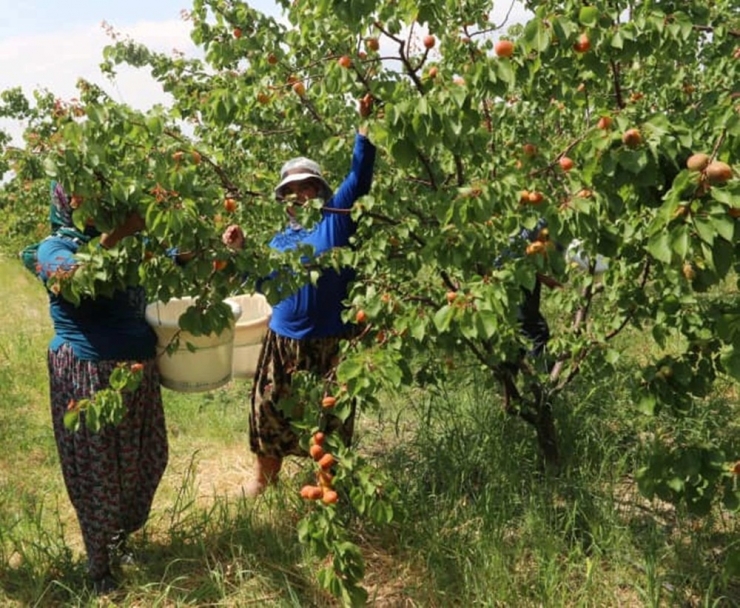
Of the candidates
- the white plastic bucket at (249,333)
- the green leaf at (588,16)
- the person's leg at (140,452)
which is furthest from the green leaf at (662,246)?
the white plastic bucket at (249,333)

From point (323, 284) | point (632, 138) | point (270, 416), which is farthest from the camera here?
point (270, 416)

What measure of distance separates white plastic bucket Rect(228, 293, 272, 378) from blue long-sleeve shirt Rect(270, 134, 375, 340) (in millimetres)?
243

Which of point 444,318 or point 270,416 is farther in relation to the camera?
point 270,416

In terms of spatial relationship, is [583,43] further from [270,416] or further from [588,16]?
[270,416]

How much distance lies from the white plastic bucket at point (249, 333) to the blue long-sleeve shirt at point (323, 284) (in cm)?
24

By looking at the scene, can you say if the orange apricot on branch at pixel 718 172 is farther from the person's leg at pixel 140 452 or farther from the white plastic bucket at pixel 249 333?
the white plastic bucket at pixel 249 333

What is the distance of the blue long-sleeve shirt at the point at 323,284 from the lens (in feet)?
7.97

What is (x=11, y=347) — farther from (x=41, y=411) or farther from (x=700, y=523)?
(x=700, y=523)

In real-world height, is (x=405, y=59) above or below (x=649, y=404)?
above

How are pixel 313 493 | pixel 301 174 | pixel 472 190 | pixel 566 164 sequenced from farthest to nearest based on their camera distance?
pixel 301 174 → pixel 313 493 → pixel 566 164 → pixel 472 190

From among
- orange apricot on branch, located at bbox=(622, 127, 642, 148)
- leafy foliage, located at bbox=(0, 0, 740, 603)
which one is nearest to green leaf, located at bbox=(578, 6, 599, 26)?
leafy foliage, located at bbox=(0, 0, 740, 603)

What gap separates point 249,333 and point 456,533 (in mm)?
1246

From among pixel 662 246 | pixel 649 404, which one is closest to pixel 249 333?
pixel 649 404

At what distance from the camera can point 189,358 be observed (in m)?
2.36
